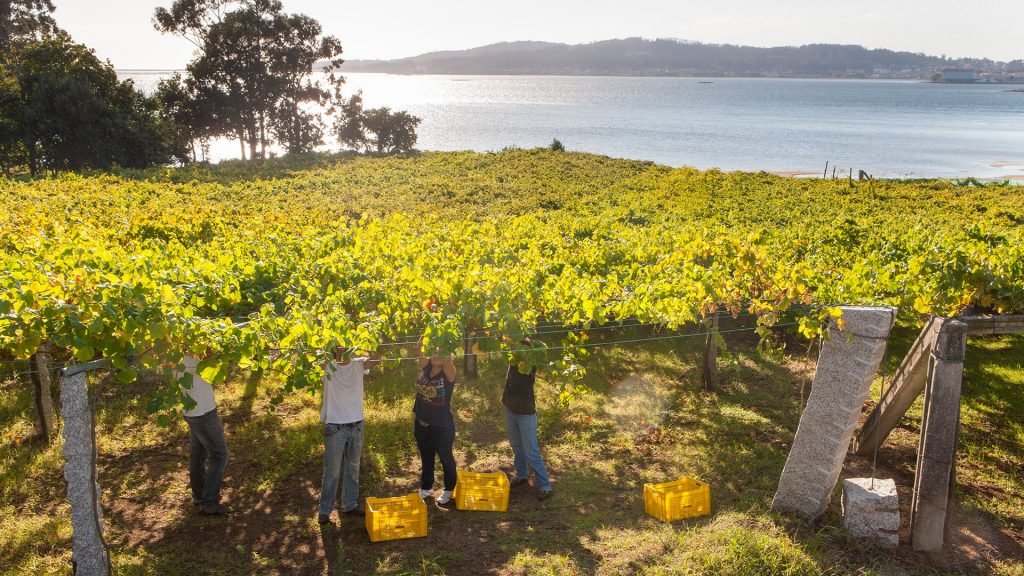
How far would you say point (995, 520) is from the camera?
7.79 m

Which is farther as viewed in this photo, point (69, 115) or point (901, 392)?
point (69, 115)

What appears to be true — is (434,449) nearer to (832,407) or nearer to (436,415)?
(436,415)

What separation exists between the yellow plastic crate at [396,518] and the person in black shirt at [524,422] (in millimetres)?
1361

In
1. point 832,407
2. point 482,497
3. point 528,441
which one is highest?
point 832,407

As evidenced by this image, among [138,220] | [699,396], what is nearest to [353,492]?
[699,396]

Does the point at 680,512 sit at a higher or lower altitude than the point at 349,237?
lower

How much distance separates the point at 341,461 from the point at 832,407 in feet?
17.0

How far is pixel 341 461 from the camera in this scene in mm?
7410

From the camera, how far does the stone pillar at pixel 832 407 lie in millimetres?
7086

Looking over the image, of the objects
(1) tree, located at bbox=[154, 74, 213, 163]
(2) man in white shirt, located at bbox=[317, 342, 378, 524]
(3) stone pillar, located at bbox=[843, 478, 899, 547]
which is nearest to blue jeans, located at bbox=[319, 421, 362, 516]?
(2) man in white shirt, located at bbox=[317, 342, 378, 524]

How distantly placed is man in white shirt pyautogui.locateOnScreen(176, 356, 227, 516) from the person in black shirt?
9.98 feet

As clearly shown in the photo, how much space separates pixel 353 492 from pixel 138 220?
985cm

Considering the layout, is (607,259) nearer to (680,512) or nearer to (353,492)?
(680,512)

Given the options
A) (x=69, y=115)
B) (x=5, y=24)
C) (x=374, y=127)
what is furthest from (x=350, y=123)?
(x=5, y=24)
